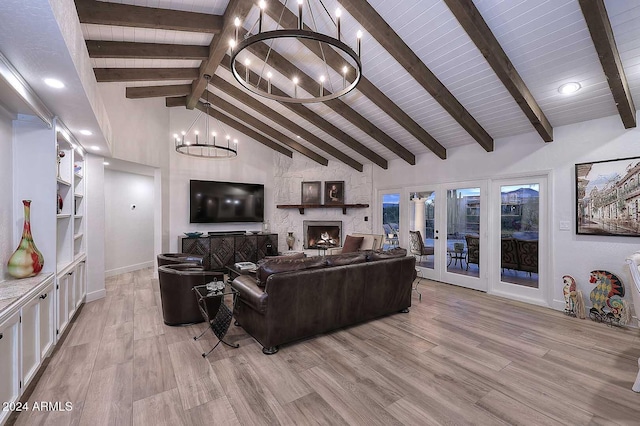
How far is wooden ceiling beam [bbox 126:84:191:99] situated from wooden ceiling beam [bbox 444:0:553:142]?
184 inches

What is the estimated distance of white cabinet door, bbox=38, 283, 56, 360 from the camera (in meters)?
2.35

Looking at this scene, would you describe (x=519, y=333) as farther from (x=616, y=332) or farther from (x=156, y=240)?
(x=156, y=240)

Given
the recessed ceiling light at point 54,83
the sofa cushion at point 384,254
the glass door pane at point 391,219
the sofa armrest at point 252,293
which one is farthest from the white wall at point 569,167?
the recessed ceiling light at point 54,83

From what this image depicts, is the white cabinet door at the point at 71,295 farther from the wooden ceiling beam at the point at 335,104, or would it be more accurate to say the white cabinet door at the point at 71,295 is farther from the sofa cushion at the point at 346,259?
the wooden ceiling beam at the point at 335,104

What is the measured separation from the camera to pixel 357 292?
330 centimetres

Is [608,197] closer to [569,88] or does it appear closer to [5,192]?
[569,88]

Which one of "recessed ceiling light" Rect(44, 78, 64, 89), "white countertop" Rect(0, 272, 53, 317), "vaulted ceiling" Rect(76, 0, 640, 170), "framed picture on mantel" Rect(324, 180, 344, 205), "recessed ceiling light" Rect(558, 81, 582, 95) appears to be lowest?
"white countertop" Rect(0, 272, 53, 317)

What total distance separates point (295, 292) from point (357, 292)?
857mm

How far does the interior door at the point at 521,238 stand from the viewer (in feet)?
14.1

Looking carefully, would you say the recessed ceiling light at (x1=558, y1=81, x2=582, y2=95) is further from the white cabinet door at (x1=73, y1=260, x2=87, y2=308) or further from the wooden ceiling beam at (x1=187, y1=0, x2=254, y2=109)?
the white cabinet door at (x1=73, y1=260, x2=87, y2=308)

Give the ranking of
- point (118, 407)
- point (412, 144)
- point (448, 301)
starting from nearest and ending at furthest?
point (118, 407) → point (448, 301) → point (412, 144)

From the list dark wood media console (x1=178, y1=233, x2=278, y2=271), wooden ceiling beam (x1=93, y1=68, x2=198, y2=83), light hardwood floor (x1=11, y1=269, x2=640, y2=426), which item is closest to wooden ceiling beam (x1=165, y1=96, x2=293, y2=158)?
wooden ceiling beam (x1=93, y1=68, x2=198, y2=83)

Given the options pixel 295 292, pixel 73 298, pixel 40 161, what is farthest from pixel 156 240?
pixel 295 292

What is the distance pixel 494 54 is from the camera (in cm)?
295
